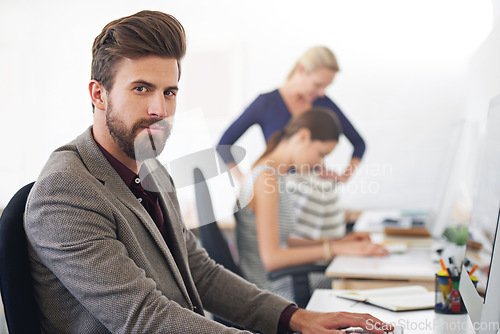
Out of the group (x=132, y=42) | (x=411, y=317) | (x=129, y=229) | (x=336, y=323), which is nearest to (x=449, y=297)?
(x=411, y=317)

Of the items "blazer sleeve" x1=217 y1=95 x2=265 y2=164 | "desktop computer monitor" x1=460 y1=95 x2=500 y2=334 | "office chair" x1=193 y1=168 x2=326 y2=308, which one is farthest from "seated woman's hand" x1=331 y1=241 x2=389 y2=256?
"blazer sleeve" x1=217 y1=95 x2=265 y2=164

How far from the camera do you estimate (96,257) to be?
36.6 inches

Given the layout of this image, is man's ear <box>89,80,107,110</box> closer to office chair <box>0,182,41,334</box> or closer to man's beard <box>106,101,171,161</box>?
man's beard <box>106,101,171,161</box>

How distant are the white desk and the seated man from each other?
0.16 m

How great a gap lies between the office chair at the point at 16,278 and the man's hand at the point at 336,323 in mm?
543

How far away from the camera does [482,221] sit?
42.3 inches

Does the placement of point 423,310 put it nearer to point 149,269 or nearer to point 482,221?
point 482,221

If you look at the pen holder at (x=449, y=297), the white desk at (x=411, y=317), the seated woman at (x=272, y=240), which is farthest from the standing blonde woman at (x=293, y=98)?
the pen holder at (x=449, y=297)

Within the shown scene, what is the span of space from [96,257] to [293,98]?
102 inches

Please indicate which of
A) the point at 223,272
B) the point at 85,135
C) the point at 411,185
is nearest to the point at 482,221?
the point at 223,272

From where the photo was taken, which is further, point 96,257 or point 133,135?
point 133,135

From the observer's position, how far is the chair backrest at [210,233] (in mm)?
1795

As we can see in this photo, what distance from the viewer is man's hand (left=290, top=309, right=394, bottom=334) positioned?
1078mm

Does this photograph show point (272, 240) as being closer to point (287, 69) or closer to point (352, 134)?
point (352, 134)
